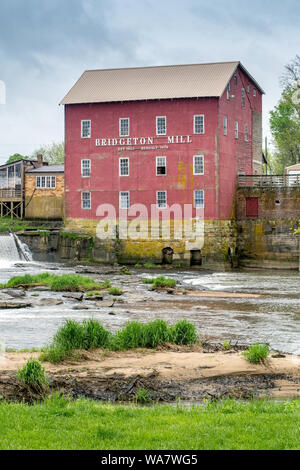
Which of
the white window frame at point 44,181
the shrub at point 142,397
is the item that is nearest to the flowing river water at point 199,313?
the shrub at point 142,397

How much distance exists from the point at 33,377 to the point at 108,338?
3.97 m

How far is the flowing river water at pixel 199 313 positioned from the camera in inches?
660

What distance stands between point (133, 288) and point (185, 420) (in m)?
22.2

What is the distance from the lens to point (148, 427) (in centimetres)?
754

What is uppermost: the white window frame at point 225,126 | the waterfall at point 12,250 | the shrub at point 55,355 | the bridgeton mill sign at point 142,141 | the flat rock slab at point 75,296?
the white window frame at point 225,126

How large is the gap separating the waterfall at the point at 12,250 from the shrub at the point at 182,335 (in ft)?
92.3

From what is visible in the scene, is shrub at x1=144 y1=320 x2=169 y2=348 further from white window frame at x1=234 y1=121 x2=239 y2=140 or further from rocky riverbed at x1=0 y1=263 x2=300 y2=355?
white window frame at x1=234 y1=121 x2=239 y2=140

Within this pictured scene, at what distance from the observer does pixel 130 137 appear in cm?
4519

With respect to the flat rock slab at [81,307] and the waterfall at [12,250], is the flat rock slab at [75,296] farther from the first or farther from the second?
the waterfall at [12,250]

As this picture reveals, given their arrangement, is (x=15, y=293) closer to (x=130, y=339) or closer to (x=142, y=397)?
(x=130, y=339)

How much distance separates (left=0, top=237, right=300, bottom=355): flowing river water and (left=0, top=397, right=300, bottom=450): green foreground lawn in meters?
6.68

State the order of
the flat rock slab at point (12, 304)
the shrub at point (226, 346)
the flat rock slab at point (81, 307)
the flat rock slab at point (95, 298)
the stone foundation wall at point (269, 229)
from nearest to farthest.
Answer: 1. the shrub at point (226, 346)
2. the flat rock slab at point (12, 304)
3. the flat rock slab at point (81, 307)
4. the flat rock slab at point (95, 298)
5. the stone foundation wall at point (269, 229)

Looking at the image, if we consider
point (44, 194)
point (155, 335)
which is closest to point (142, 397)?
point (155, 335)
